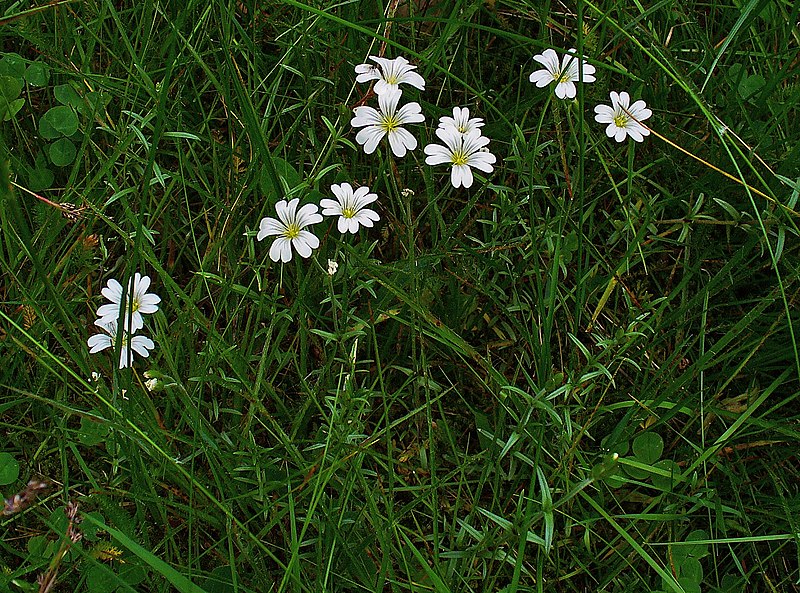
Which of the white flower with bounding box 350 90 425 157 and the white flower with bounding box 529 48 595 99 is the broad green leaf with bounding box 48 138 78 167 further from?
the white flower with bounding box 529 48 595 99

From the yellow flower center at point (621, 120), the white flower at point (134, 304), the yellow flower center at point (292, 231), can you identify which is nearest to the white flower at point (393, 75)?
the yellow flower center at point (292, 231)

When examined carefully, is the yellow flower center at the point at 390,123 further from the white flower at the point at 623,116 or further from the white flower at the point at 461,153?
the white flower at the point at 623,116

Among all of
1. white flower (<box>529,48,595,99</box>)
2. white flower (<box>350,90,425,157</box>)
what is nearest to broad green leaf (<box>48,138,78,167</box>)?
white flower (<box>350,90,425,157</box>)

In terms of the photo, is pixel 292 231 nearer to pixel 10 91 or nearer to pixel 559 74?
pixel 559 74

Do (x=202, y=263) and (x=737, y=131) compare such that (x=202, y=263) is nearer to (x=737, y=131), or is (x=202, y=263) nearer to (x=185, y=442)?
(x=185, y=442)

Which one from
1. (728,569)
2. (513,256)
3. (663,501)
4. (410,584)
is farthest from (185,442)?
(728,569)

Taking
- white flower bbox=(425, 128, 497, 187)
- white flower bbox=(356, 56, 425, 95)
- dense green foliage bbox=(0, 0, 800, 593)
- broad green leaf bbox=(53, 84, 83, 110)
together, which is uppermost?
white flower bbox=(356, 56, 425, 95)
